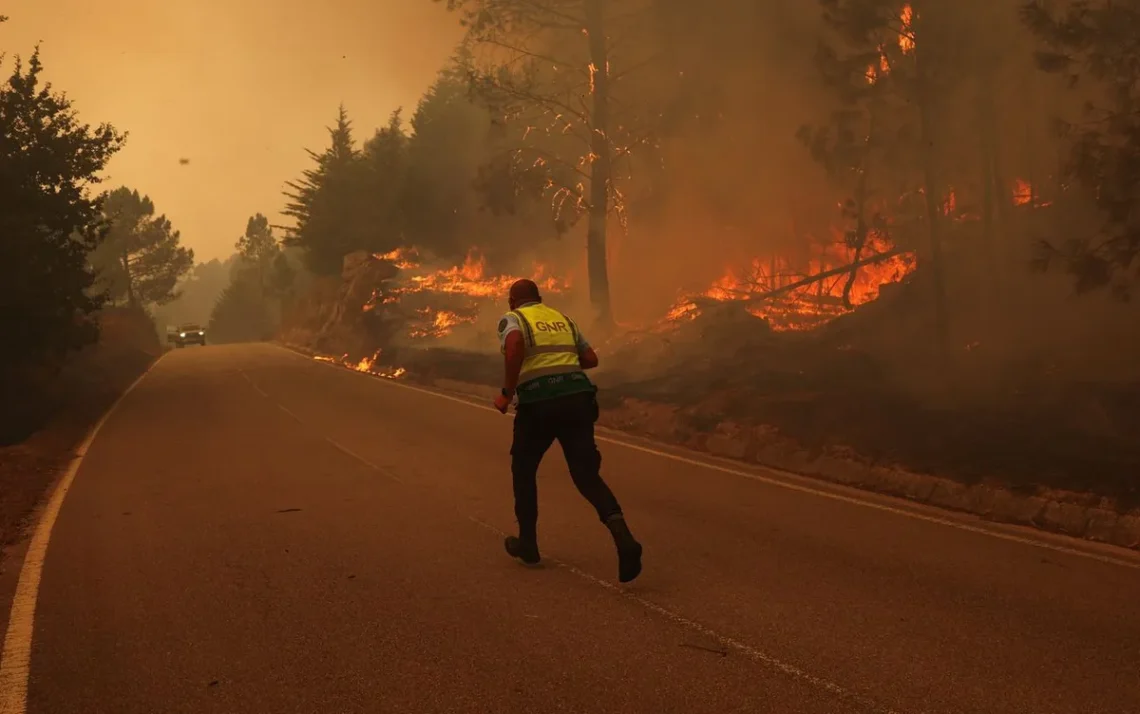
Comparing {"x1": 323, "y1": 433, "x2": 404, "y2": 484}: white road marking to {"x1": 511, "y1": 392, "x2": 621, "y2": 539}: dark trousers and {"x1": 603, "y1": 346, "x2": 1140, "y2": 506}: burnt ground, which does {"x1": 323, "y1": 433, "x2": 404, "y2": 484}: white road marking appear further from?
{"x1": 603, "y1": 346, "x2": 1140, "y2": 506}: burnt ground

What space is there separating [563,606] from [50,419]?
58.7ft

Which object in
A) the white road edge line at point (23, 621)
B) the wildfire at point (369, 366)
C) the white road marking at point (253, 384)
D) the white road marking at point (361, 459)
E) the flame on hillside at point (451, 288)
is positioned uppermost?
the flame on hillside at point (451, 288)

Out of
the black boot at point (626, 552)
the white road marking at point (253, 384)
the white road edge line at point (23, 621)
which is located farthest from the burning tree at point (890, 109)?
the white road edge line at point (23, 621)

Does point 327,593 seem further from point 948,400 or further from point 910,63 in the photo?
point 910,63

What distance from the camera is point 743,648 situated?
4.69 meters

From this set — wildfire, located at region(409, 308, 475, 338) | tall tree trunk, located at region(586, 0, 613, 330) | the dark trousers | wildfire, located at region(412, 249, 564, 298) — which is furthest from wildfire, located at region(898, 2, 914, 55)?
wildfire, located at region(409, 308, 475, 338)

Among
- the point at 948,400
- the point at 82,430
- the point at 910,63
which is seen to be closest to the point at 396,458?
the point at 948,400

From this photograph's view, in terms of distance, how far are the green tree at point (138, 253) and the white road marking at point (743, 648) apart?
72.8 meters

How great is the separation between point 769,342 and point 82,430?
562 inches

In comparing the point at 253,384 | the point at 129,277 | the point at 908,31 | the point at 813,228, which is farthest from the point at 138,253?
the point at 908,31

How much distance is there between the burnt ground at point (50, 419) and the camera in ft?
34.1

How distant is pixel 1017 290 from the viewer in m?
19.0

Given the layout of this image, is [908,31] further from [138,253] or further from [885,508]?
[138,253]

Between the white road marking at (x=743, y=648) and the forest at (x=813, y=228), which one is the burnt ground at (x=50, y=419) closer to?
the forest at (x=813, y=228)
